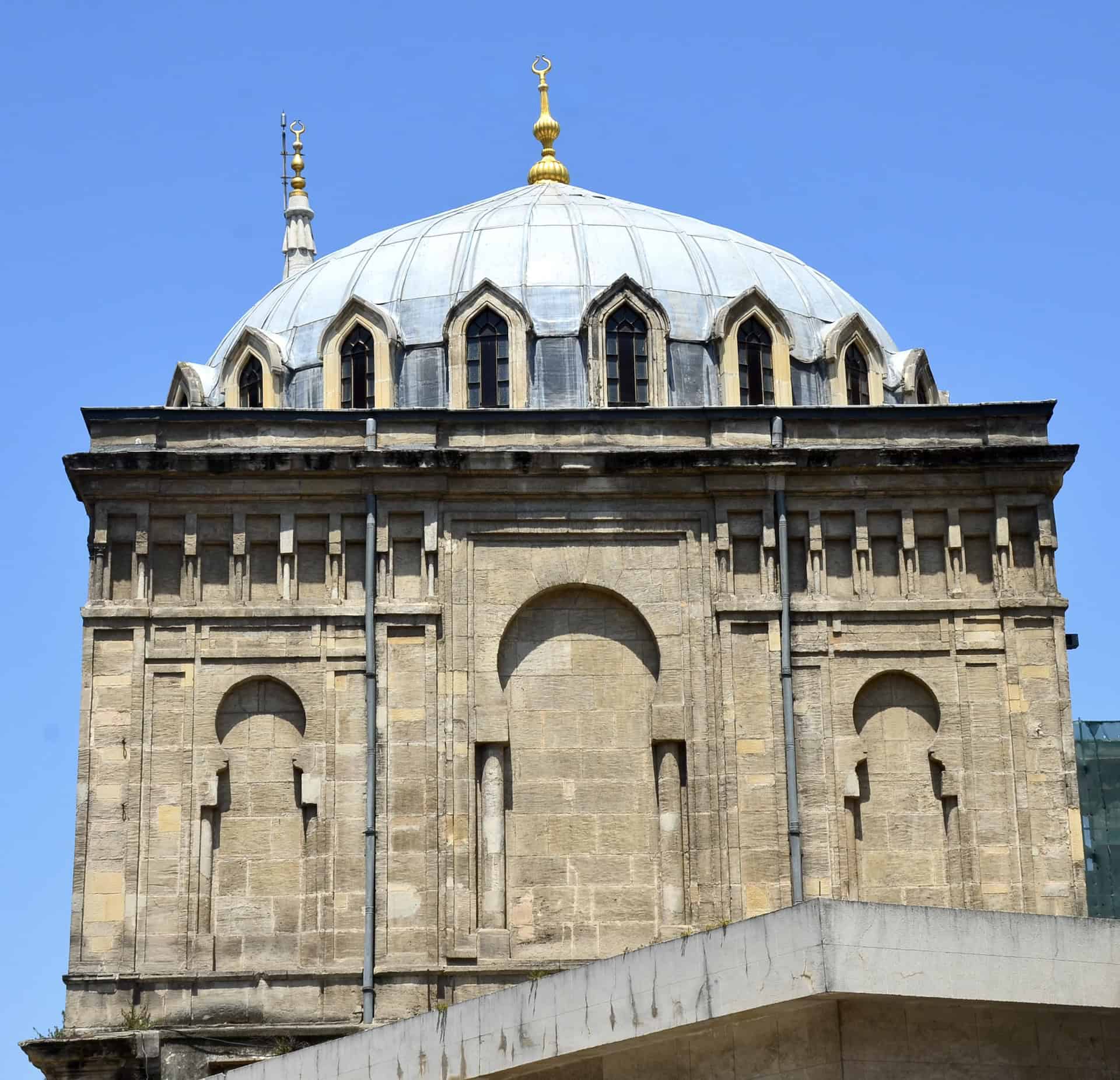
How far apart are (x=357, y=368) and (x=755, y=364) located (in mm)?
7924

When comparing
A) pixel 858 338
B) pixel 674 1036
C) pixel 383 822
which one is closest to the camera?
pixel 674 1036

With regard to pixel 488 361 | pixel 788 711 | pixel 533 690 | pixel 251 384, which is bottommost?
pixel 788 711

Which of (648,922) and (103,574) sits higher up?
(103,574)

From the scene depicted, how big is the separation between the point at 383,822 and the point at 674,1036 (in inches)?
483

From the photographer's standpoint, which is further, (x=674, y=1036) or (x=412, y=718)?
(x=412, y=718)

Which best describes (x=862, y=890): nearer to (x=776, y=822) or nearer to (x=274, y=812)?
(x=776, y=822)

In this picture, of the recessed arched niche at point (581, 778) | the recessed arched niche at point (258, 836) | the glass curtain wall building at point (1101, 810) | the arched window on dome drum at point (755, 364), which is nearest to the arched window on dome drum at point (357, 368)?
the arched window on dome drum at point (755, 364)

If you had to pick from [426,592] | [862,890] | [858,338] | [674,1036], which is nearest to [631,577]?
[426,592]

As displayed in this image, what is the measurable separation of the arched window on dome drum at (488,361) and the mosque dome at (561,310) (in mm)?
213

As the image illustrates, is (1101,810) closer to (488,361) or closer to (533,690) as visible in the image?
(488,361)

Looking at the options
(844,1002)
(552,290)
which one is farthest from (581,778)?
(844,1002)

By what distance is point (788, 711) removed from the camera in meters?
44.8

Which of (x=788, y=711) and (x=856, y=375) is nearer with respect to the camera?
(x=788, y=711)

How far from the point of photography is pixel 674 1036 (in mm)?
32438
